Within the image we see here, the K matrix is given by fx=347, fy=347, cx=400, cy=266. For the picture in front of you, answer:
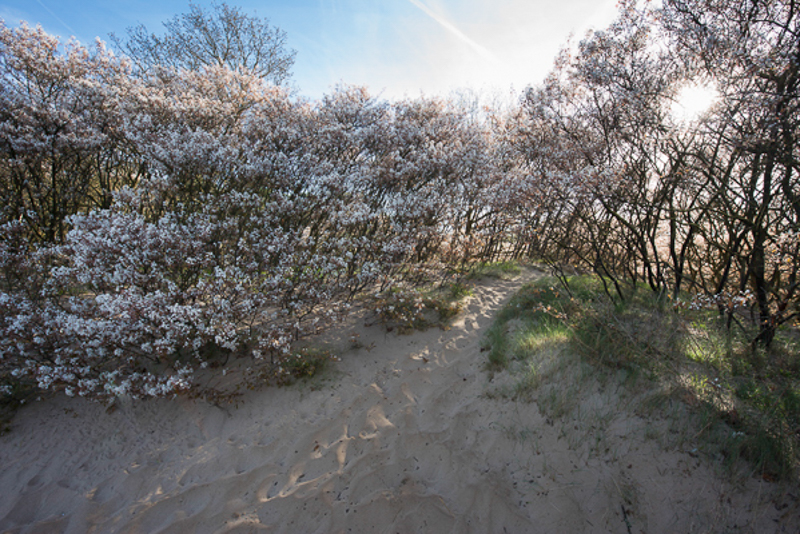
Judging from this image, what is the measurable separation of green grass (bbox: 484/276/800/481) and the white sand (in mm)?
216

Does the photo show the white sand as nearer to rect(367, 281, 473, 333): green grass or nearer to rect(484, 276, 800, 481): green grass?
rect(484, 276, 800, 481): green grass

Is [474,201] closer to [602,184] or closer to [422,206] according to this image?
[422,206]

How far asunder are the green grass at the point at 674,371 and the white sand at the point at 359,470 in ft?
0.71

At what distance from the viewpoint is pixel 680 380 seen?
3.54 m

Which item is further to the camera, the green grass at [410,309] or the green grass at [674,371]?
the green grass at [410,309]

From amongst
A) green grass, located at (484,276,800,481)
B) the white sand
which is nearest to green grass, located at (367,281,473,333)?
green grass, located at (484,276,800,481)

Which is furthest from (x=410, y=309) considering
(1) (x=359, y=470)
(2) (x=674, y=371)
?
(2) (x=674, y=371)

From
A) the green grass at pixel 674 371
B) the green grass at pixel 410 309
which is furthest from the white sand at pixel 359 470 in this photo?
the green grass at pixel 410 309

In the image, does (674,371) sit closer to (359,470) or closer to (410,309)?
(359,470)

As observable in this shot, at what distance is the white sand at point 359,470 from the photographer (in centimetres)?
287

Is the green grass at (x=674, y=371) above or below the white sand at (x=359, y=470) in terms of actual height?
above

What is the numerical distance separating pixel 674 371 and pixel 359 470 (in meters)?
3.39

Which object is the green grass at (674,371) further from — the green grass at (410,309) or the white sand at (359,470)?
the green grass at (410,309)

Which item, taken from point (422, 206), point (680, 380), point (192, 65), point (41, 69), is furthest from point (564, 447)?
point (192, 65)
